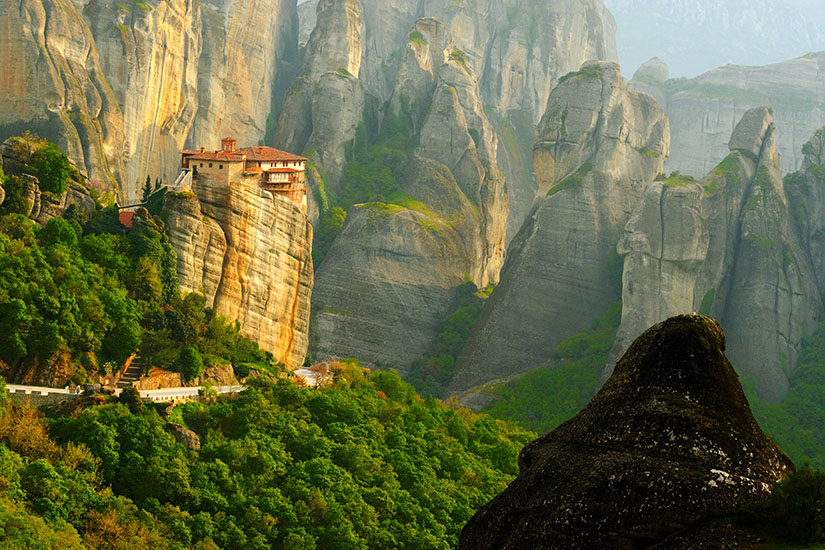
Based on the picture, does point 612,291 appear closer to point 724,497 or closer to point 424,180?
point 424,180

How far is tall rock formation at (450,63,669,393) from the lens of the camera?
323ft

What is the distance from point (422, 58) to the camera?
127 metres

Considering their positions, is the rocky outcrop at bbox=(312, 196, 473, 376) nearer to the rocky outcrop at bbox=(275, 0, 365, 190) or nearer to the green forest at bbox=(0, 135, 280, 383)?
the rocky outcrop at bbox=(275, 0, 365, 190)

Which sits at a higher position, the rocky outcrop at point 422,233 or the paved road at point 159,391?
the rocky outcrop at point 422,233

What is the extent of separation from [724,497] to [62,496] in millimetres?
25279

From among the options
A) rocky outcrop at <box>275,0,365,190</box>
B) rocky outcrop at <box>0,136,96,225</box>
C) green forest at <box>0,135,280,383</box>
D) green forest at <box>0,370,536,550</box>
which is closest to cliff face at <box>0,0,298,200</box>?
rocky outcrop at <box>275,0,365,190</box>

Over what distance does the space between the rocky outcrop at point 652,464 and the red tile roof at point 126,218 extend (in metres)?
41.6

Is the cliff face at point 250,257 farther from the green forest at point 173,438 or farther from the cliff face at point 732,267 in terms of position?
the cliff face at point 732,267

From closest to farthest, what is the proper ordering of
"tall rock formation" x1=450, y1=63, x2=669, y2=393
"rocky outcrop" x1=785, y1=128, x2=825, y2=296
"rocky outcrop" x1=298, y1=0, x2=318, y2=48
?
"tall rock formation" x1=450, y1=63, x2=669, y2=393
"rocky outcrop" x1=785, y1=128, x2=825, y2=296
"rocky outcrop" x1=298, y1=0, x2=318, y2=48

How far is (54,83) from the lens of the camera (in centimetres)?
7931

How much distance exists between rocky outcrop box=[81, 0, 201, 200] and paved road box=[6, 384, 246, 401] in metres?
Result: 37.5

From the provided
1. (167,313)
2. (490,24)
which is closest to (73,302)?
(167,313)

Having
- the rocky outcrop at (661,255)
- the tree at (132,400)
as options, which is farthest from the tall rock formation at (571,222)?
the tree at (132,400)

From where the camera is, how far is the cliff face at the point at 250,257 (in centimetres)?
5788
